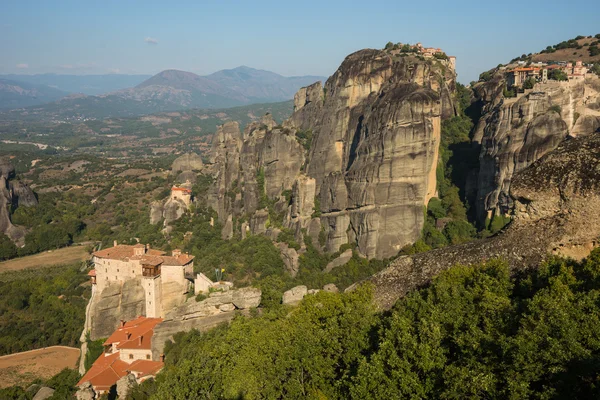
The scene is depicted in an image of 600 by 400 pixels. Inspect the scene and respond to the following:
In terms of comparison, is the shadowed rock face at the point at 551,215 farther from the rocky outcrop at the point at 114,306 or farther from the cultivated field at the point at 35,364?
the cultivated field at the point at 35,364

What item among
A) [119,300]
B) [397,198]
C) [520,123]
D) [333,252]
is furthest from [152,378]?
[520,123]

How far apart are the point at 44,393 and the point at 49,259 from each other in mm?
36810

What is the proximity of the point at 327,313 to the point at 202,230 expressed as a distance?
3520cm

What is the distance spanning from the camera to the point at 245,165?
5388 cm

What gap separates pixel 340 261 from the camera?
39.9 m

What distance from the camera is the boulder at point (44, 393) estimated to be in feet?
87.2

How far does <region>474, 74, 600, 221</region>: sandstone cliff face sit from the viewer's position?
36.9m

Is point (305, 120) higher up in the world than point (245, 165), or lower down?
higher up

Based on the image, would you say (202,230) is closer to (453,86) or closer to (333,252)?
(333,252)

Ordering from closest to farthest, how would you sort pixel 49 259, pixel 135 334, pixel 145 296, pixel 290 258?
pixel 135 334 < pixel 145 296 < pixel 290 258 < pixel 49 259

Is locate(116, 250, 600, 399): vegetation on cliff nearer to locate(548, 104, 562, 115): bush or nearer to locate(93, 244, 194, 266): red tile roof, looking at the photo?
locate(93, 244, 194, 266): red tile roof

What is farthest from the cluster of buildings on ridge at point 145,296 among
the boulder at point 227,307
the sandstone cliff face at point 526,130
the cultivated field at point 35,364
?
the sandstone cliff face at point 526,130

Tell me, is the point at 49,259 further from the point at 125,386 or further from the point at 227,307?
the point at 125,386

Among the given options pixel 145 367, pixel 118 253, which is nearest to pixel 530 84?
pixel 118 253
